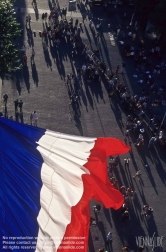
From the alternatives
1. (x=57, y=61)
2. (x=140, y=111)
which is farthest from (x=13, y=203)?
(x=57, y=61)

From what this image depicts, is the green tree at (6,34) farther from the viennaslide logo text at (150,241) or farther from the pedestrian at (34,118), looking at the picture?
the viennaslide logo text at (150,241)

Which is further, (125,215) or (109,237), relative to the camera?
(125,215)

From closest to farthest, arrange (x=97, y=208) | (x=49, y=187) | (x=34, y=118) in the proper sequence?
(x=49, y=187) < (x=97, y=208) < (x=34, y=118)

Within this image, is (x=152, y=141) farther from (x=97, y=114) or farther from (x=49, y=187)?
(x=49, y=187)

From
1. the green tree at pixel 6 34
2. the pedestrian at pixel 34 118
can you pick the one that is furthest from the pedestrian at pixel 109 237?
the green tree at pixel 6 34

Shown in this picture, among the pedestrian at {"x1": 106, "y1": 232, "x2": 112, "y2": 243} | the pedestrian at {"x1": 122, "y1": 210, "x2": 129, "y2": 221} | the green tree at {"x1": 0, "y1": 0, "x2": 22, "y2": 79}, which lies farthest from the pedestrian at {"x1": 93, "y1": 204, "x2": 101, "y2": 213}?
the green tree at {"x1": 0, "y1": 0, "x2": 22, "y2": 79}

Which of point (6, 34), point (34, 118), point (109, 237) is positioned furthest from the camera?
point (34, 118)

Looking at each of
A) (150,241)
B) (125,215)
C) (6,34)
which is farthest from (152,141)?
(6,34)
